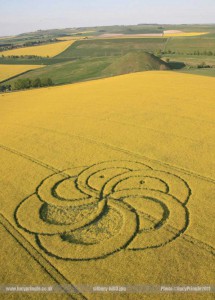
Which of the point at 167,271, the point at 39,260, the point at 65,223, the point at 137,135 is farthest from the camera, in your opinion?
the point at 137,135

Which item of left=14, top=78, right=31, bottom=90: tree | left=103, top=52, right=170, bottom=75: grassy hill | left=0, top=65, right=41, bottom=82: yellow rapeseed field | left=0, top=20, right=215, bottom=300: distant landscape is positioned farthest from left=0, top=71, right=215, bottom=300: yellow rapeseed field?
left=0, top=65, right=41, bottom=82: yellow rapeseed field

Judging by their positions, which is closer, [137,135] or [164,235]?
[164,235]

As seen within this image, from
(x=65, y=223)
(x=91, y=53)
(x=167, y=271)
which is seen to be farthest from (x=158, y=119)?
(x=91, y=53)

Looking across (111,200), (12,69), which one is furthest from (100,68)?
(111,200)

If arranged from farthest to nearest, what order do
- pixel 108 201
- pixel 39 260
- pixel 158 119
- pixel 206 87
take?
pixel 206 87
pixel 158 119
pixel 108 201
pixel 39 260

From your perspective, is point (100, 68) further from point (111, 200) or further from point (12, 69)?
point (111, 200)

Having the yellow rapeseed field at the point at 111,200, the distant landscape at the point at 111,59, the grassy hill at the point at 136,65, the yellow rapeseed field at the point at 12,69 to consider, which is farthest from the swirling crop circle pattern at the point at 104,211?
the yellow rapeseed field at the point at 12,69

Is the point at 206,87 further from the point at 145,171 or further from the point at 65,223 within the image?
the point at 65,223

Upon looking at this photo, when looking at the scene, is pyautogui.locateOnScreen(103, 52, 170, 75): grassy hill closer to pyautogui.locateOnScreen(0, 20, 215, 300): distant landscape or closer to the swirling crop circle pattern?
pyautogui.locateOnScreen(0, 20, 215, 300): distant landscape
